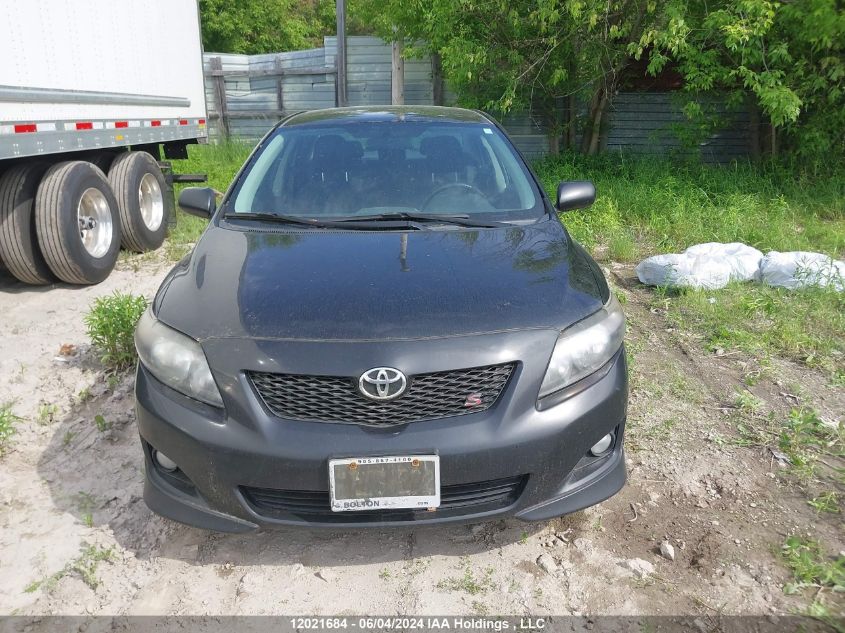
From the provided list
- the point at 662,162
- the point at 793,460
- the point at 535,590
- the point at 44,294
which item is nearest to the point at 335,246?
the point at 535,590

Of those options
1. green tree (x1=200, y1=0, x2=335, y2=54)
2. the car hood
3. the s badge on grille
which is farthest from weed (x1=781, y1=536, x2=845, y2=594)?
green tree (x1=200, y1=0, x2=335, y2=54)

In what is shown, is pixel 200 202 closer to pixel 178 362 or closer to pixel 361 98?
pixel 178 362

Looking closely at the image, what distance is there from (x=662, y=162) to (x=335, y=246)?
825 cm

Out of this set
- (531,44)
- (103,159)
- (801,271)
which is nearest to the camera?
(801,271)

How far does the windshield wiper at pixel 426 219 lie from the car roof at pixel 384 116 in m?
0.85

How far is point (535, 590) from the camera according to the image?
6.91 feet

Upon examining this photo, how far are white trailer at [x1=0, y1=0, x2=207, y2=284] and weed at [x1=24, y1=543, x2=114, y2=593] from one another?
2988 mm

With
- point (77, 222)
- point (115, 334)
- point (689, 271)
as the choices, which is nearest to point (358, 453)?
point (115, 334)

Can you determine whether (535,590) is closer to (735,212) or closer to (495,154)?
(495,154)

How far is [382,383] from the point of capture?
1.86 metres

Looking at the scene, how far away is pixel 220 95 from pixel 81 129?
28.8 ft

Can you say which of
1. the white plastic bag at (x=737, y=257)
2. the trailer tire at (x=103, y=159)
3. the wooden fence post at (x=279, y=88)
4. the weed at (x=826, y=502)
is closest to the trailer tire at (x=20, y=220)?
the trailer tire at (x=103, y=159)

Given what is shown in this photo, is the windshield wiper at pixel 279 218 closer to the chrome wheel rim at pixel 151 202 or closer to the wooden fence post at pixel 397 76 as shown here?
the chrome wheel rim at pixel 151 202

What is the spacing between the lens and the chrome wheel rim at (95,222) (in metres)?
5.32
